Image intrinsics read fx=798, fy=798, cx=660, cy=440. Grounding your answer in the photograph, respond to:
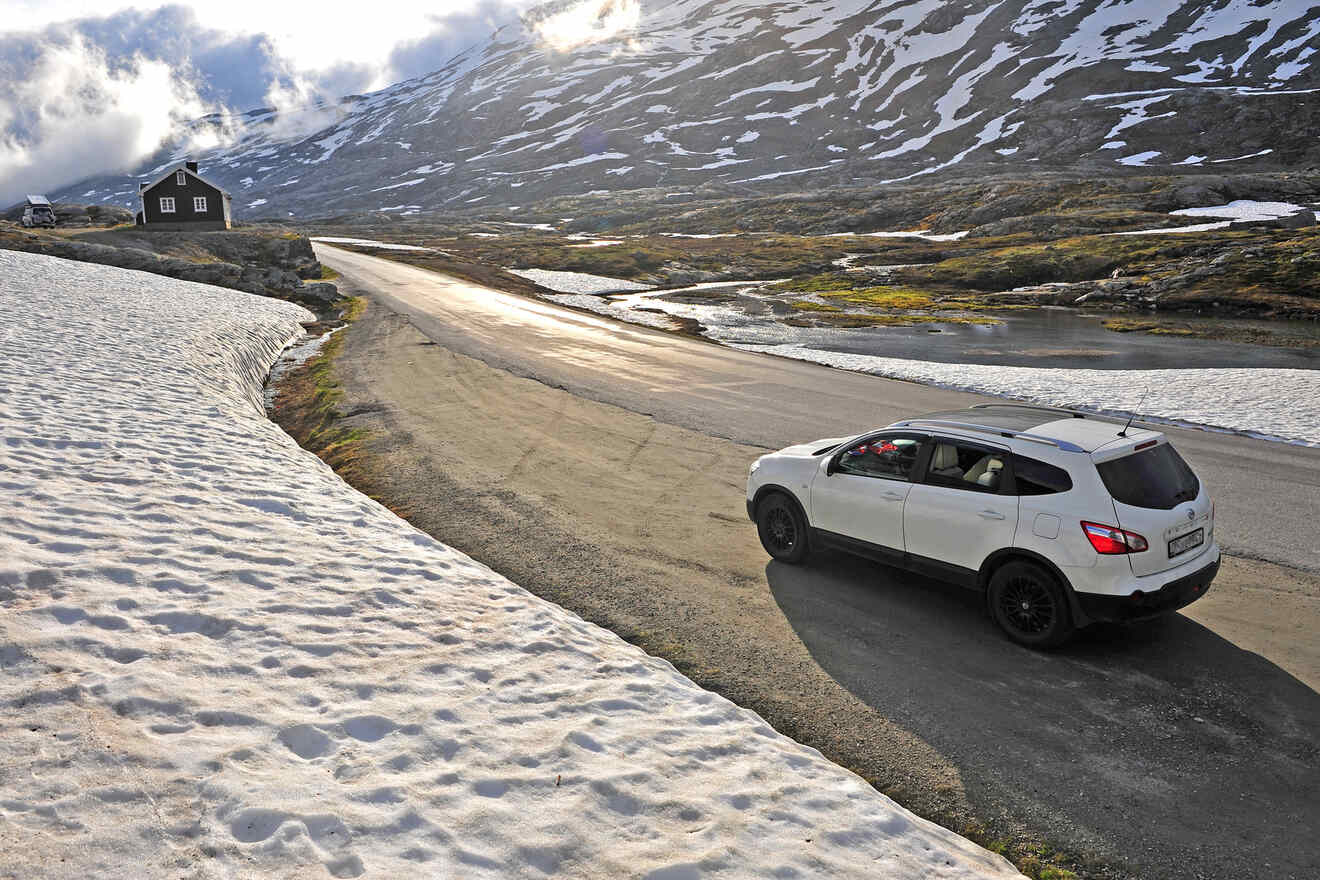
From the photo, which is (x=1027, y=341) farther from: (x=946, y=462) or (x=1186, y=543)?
(x=1186, y=543)

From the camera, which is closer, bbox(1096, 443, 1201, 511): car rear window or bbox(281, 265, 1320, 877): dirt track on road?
bbox(281, 265, 1320, 877): dirt track on road

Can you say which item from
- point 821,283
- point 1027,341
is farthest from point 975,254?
point 1027,341

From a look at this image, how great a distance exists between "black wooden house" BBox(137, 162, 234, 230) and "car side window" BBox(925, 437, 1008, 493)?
7778 cm

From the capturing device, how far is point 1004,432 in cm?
816

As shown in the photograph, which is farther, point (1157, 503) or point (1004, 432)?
point (1004, 432)

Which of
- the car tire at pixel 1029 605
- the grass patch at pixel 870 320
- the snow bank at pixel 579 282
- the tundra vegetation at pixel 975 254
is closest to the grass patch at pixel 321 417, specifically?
the car tire at pixel 1029 605

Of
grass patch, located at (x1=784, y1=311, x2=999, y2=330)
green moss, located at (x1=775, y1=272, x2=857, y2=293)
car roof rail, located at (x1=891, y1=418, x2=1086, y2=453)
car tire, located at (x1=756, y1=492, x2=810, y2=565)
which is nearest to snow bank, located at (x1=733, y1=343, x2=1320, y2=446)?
car roof rail, located at (x1=891, y1=418, x2=1086, y2=453)

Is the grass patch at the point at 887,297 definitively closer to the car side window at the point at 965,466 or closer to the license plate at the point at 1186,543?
the car side window at the point at 965,466

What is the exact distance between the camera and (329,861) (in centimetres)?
433

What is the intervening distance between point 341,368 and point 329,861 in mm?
21798

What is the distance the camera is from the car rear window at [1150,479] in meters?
7.41

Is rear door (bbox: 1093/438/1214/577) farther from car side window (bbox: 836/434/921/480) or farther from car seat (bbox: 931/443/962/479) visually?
car side window (bbox: 836/434/921/480)

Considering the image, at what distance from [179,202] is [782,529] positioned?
79.0 metres

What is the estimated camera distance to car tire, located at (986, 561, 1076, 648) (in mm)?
7598
